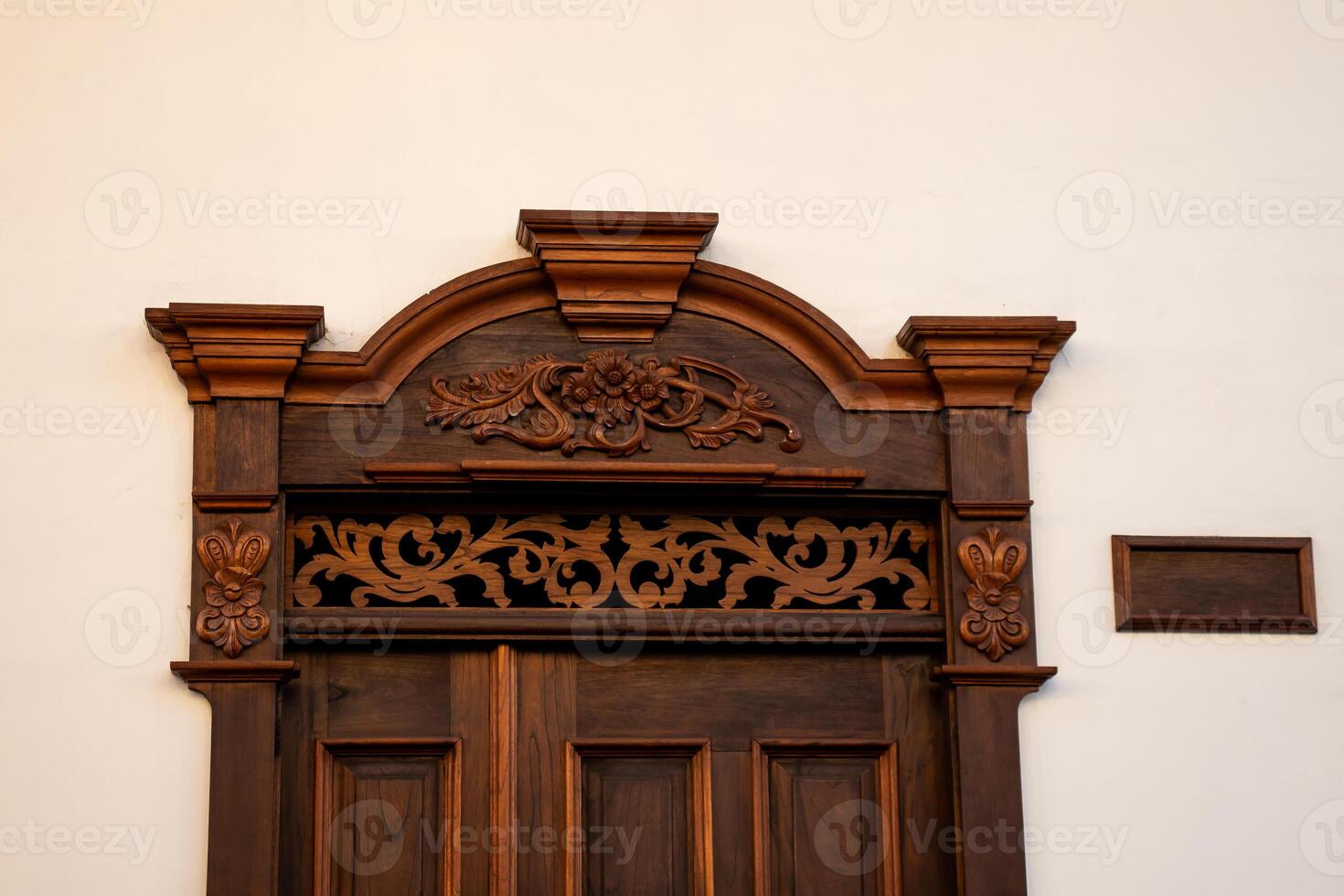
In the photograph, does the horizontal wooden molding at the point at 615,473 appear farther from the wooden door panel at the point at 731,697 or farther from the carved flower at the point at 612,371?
the wooden door panel at the point at 731,697

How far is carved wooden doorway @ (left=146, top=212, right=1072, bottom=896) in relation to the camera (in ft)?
11.2

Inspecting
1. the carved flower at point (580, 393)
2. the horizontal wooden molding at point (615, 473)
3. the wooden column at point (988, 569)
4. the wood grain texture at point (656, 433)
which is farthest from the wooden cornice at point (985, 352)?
the carved flower at point (580, 393)

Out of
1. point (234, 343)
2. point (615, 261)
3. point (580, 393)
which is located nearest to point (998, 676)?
point (580, 393)

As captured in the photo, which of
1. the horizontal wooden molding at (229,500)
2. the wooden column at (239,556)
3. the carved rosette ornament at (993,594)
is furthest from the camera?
the carved rosette ornament at (993,594)

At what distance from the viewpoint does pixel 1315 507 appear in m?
3.64

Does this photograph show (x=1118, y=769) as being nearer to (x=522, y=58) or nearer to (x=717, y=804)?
(x=717, y=804)

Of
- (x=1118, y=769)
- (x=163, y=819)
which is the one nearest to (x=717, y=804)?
(x=1118, y=769)

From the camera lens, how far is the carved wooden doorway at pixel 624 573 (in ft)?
11.2

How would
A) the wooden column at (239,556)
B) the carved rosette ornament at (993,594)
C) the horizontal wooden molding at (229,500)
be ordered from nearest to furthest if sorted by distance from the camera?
the wooden column at (239,556) → the horizontal wooden molding at (229,500) → the carved rosette ornament at (993,594)

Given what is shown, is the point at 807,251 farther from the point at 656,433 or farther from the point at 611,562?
the point at 611,562

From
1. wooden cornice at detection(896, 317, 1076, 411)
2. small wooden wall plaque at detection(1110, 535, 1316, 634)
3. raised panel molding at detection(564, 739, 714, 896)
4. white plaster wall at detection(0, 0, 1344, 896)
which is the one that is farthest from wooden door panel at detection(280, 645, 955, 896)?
wooden cornice at detection(896, 317, 1076, 411)

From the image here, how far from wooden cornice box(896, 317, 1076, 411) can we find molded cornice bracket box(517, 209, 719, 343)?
1.60ft

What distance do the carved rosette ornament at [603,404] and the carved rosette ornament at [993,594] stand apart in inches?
16.5

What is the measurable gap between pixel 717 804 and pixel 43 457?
1491 millimetres
